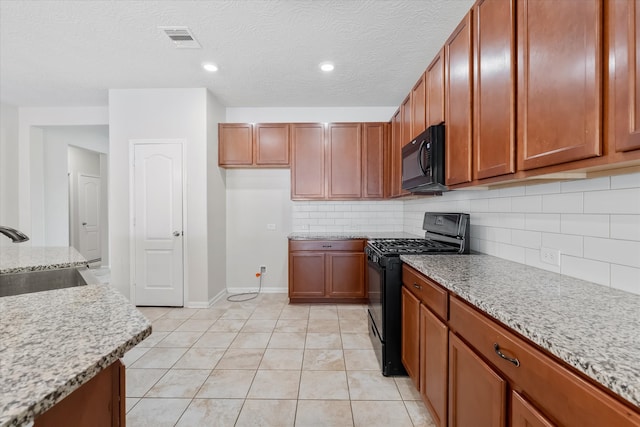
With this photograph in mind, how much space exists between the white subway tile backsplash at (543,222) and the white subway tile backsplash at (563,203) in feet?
0.12

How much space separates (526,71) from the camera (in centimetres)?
119

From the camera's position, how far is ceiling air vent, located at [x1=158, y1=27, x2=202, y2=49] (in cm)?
229

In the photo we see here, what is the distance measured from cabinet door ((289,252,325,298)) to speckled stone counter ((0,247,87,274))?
2.22 m

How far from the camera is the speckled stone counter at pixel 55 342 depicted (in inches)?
18.0

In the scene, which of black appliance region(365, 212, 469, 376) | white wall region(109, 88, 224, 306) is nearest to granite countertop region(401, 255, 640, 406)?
black appliance region(365, 212, 469, 376)

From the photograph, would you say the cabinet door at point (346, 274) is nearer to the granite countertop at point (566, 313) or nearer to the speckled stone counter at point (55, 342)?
the granite countertop at point (566, 313)

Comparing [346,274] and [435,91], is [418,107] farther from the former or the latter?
[346,274]

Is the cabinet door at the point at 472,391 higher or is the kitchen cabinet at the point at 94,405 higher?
the kitchen cabinet at the point at 94,405

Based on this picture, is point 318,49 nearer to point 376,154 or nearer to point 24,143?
point 376,154

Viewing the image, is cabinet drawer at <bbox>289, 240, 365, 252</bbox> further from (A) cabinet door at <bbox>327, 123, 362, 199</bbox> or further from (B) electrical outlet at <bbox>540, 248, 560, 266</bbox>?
(B) electrical outlet at <bbox>540, 248, 560, 266</bbox>

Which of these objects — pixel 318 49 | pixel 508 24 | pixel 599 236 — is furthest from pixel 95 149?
pixel 599 236

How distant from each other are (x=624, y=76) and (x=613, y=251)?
734mm

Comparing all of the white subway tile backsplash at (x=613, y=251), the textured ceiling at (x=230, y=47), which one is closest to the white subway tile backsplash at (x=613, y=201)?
the white subway tile backsplash at (x=613, y=251)

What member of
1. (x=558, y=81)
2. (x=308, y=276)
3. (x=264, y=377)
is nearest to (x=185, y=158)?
(x=308, y=276)
